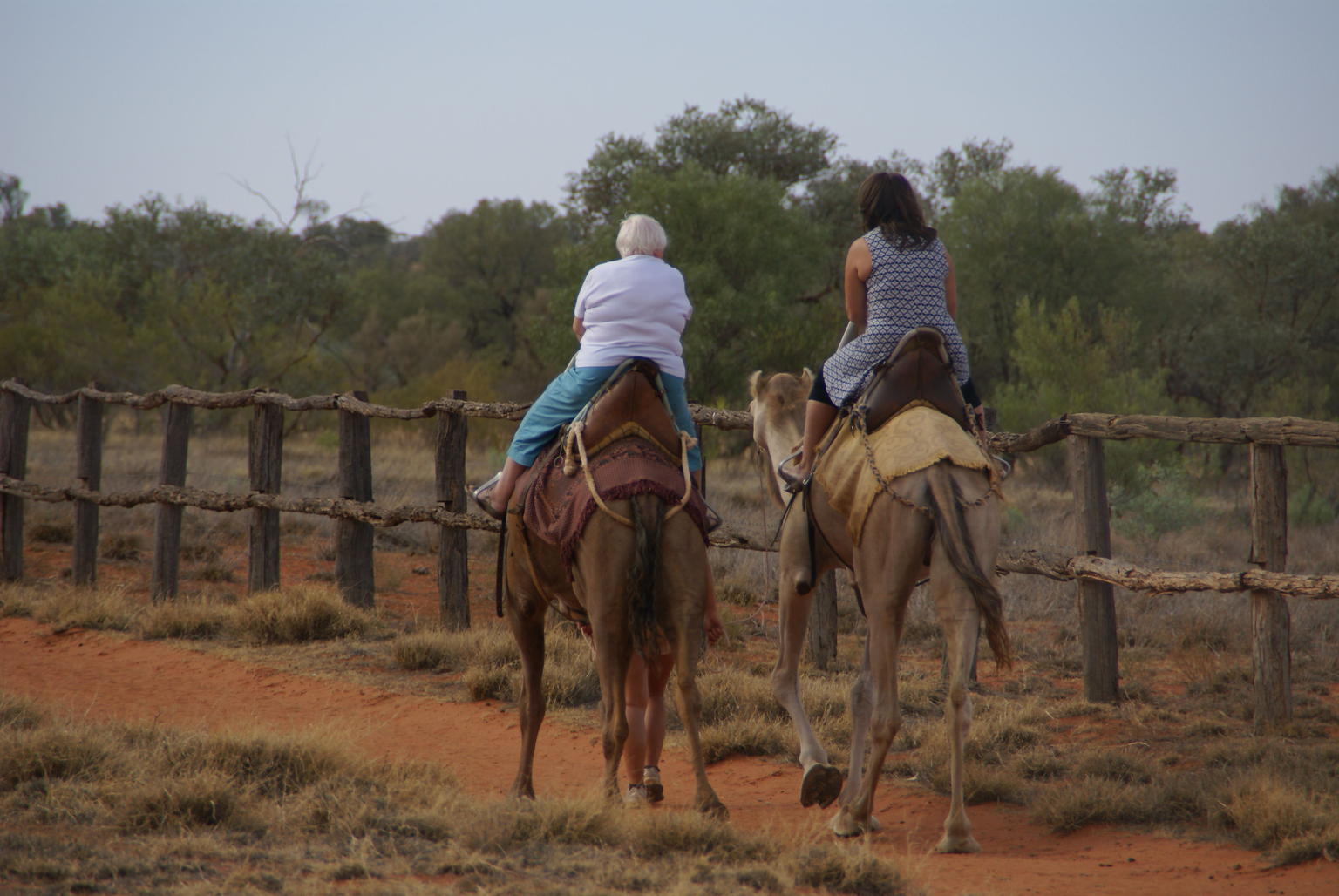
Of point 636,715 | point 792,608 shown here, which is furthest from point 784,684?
point 636,715

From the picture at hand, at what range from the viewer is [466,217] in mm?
45000

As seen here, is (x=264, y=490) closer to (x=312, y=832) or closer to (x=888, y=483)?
(x=312, y=832)

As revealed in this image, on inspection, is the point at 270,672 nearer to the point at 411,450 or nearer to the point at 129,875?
the point at 129,875

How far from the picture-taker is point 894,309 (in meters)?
5.27

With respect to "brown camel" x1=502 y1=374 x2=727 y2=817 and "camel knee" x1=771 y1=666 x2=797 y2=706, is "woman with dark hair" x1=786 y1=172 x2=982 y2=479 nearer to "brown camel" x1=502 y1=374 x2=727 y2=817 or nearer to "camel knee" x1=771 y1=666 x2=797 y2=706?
→ "brown camel" x1=502 y1=374 x2=727 y2=817

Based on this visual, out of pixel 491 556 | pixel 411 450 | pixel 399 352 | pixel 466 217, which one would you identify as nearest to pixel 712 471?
pixel 411 450

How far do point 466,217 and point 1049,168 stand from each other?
72.7ft

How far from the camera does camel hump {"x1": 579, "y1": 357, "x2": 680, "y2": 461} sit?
505 centimetres

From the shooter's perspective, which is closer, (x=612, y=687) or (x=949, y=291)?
(x=612, y=687)

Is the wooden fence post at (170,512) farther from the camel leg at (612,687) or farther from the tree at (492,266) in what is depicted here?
the tree at (492,266)

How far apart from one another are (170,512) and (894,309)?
8092mm

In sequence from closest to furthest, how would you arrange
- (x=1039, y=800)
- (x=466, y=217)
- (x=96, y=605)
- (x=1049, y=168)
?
(x=1039, y=800) → (x=96, y=605) → (x=1049, y=168) → (x=466, y=217)

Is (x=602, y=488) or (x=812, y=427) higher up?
(x=812, y=427)

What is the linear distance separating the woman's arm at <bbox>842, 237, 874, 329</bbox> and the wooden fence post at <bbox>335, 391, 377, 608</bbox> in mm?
5666
